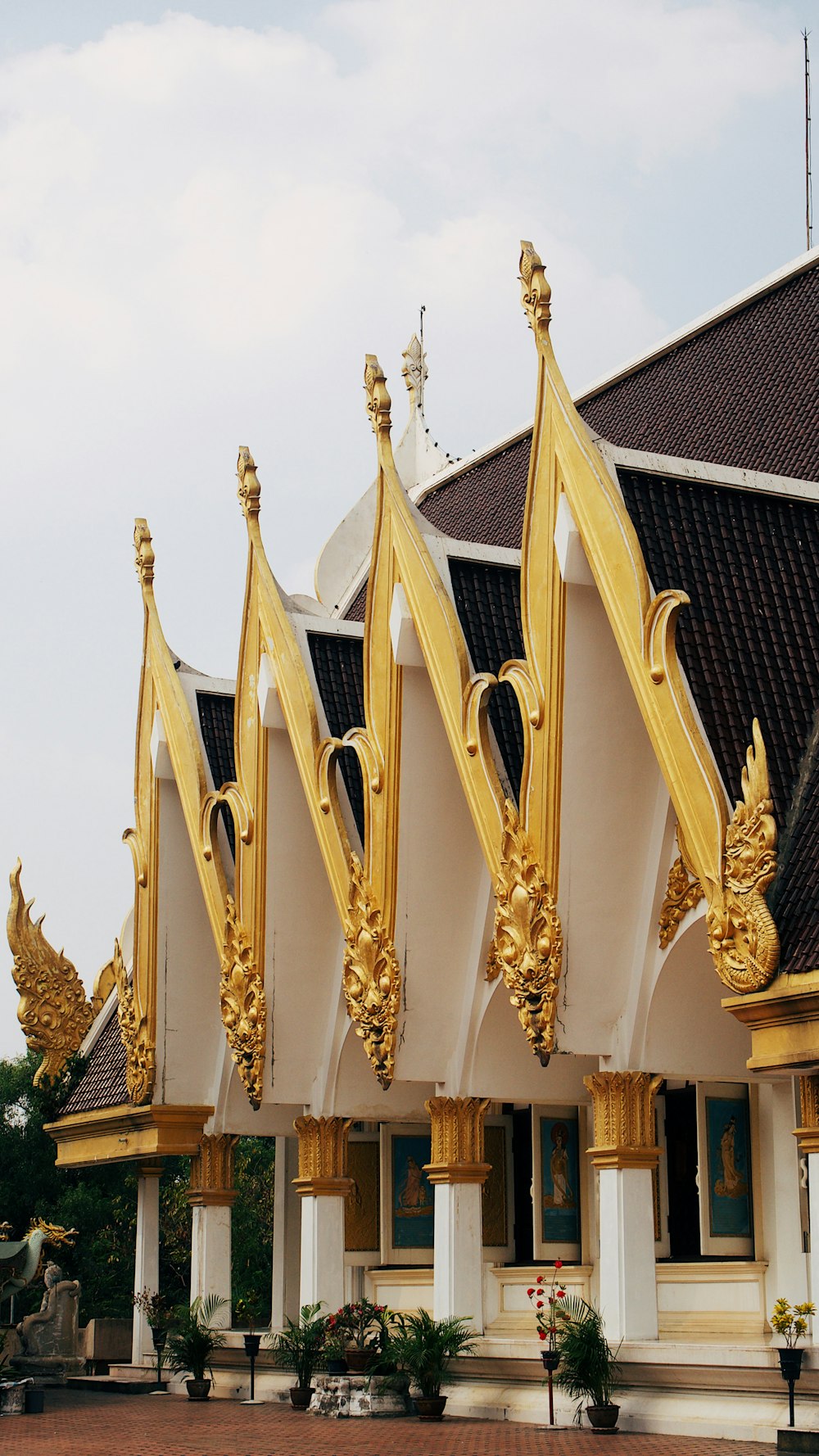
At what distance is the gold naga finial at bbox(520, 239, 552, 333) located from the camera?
15.9m

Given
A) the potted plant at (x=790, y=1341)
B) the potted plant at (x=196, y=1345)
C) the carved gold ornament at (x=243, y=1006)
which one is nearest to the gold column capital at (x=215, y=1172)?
the potted plant at (x=196, y=1345)

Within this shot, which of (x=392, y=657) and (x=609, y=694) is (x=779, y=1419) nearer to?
(x=609, y=694)

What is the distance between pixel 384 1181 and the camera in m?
21.6

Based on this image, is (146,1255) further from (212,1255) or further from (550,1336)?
(550,1336)

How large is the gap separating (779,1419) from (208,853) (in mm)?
9556

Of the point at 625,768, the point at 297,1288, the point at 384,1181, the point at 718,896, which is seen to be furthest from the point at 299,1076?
the point at 718,896

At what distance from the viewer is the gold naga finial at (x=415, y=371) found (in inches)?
1222

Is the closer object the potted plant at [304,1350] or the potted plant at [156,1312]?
the potted plant at [304,1350]

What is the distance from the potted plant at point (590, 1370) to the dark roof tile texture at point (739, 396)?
326 inches

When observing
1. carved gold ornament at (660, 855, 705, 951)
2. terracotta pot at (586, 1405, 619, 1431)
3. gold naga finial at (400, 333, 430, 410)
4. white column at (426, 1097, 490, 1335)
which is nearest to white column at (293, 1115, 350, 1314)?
white column at (426, 1097, 490, 1335)

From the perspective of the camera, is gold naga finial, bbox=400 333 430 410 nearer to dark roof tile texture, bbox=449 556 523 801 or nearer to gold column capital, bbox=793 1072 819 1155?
dark roof tile texture, bbox=449 556 523 801

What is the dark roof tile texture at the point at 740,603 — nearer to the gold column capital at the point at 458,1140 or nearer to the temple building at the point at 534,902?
the temple building at the point at 534,902

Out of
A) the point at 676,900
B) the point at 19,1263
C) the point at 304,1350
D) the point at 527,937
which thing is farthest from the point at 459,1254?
the point at 19,1263

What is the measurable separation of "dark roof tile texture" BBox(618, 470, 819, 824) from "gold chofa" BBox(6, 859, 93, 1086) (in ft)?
43.0
